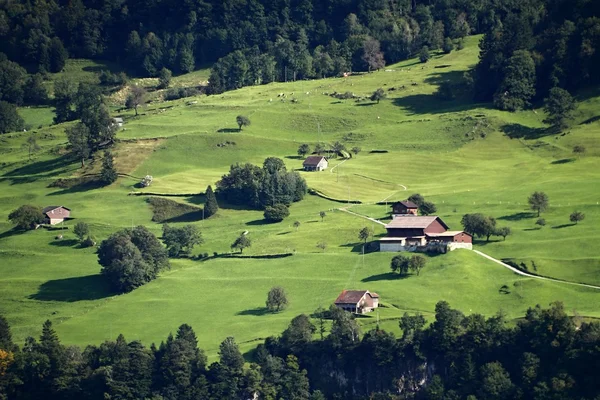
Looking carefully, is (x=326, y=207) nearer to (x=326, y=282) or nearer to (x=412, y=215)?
(x=412, y=215)

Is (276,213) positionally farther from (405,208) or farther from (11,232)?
(11,232)

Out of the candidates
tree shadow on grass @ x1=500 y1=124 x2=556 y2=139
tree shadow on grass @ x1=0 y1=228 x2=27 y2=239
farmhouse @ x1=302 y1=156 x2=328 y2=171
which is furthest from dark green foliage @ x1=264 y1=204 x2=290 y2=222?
tree shadow on grass @ x1=500 y1=124 x2=556 y2=139

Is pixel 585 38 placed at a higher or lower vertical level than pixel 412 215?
higher

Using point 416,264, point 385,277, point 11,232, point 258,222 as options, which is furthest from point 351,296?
point 11,232

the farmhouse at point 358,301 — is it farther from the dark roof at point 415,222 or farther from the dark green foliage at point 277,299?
the dark roof at point 415,222

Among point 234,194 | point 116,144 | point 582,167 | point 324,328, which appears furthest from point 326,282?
point 116,144

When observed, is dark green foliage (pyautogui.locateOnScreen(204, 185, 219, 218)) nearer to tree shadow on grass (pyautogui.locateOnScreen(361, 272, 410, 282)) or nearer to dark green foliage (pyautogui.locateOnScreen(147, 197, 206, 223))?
dark green foliage (pyautogui.locateOnScreen(147, 197, 206, 223))
